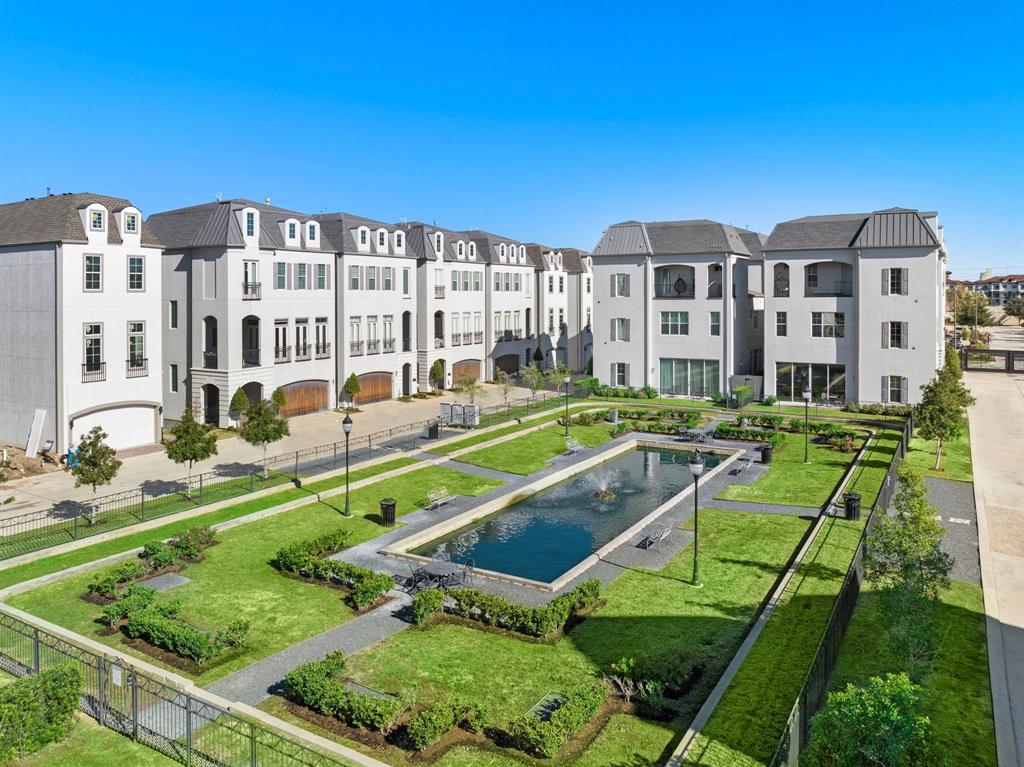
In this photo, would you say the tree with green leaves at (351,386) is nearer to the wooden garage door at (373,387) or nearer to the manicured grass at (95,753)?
the wooden garage door at (373,387)

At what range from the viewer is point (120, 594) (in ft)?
63.5

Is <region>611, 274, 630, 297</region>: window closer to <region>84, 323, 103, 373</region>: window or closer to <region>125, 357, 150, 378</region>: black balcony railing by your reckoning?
<region>125, 357, 150, 378</region>: black balcony railing

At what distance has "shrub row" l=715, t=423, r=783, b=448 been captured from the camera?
3875cm

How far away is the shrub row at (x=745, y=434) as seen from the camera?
38750 millimetres

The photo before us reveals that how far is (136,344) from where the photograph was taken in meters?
36.7

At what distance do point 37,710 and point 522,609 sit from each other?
31.2 ft

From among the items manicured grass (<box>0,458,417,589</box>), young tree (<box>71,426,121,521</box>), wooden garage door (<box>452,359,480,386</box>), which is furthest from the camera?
wooden garage door (<box>452,359,480,386</box>)

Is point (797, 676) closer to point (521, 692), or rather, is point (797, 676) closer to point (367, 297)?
point (521, 692)

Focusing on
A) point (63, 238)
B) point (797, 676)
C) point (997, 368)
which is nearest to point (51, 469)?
point (63, 238)

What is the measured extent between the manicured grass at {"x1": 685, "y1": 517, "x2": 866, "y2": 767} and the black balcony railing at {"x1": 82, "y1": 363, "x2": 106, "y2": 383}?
101 feet

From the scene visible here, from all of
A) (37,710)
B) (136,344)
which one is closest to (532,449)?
(136,344)

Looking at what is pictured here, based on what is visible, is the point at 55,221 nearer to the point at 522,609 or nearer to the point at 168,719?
the point at 168,719

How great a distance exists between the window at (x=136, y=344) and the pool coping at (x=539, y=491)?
19624mm

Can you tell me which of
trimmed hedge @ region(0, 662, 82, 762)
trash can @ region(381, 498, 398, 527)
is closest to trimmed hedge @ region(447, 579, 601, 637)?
trash can @ region(381, 498, 398, 527)
